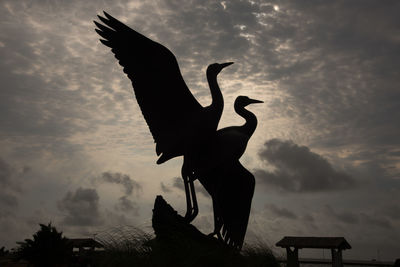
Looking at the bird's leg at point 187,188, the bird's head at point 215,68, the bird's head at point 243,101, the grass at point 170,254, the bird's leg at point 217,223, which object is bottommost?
the grass at point 170,254

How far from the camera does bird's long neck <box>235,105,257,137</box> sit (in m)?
7.07

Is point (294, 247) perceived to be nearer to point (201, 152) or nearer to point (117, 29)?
point (201, 152)

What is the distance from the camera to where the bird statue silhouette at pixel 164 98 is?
6.19 m

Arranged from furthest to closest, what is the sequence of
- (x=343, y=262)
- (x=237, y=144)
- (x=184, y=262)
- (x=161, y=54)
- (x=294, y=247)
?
1. (x=294, y=247)
2. (x=343, y=262)
3. (x=237, y=144)
4. (x=161, y=54)
5. (x=184, y=262)

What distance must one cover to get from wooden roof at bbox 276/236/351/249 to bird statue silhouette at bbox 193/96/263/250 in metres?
5.05

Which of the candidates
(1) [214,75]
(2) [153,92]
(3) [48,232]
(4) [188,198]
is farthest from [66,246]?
(1) [214,75]

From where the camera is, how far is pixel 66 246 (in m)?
9.51

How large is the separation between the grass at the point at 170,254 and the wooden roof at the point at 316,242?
5.87 metres

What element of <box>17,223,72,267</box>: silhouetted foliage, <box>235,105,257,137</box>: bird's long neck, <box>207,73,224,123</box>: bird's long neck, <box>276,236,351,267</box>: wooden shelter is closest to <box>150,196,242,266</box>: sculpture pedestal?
<box>207,73,224,123</box>: bird's long neck

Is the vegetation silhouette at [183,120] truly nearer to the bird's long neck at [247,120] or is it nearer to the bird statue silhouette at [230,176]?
the bird statue silhouette at [230,176]

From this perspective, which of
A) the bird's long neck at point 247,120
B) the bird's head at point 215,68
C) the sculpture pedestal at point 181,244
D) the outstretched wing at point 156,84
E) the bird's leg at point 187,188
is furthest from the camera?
the bird's long neck at point 247,120

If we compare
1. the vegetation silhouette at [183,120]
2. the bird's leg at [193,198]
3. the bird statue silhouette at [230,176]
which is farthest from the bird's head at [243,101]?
the bird's leg at [193,198]

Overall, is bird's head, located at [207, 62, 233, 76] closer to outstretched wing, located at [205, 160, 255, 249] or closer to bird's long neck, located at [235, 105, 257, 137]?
bird's long neck, located at [235, 105, 257, 137]

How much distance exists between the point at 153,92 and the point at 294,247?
744cm
